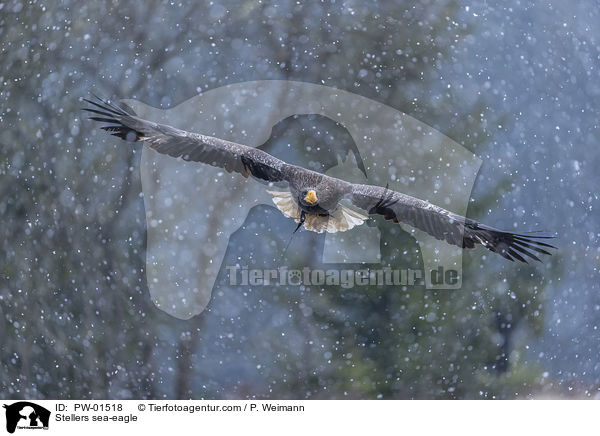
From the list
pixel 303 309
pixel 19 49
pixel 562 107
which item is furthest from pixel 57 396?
pixel 562 107

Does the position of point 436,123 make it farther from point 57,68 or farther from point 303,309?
point 57,68

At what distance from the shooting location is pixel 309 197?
85cm

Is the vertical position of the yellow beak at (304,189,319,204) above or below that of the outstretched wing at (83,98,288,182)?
below

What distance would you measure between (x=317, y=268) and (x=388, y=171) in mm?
156

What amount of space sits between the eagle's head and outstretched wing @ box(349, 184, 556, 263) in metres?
0.05
